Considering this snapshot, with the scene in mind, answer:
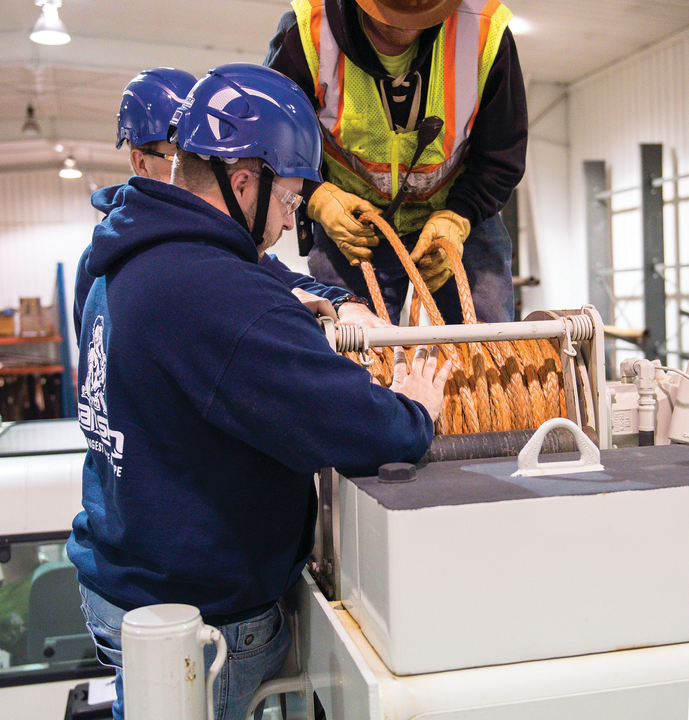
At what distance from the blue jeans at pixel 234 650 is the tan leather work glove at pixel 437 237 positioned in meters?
1.00

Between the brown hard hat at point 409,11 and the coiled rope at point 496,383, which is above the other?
the brown hard hat at point 409,11

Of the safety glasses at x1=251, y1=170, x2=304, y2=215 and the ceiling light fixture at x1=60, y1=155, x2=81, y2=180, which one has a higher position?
the ceiling light fixture at x1=60, y1=155, x2=81, y2=180

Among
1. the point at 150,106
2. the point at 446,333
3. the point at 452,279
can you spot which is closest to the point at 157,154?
the point at 150,106

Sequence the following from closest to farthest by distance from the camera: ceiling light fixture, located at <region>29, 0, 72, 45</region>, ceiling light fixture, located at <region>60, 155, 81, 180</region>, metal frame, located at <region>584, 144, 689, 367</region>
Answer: ceiling light fixture, located at <region>29, 0, 72, 45</region>, metal frame, located at <region>584, 144, 689, 367</region>, ceiling light fixture, located at <region>60, 155, 81, 180</region>

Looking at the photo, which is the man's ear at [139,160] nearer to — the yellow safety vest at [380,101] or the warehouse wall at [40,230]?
the yellow safety vest at [380,101]

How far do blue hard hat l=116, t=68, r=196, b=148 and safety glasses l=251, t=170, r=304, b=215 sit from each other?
1.15 meters

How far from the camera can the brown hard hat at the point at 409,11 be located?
5.76ft

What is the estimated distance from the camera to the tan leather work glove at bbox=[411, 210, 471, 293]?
6.27 feet

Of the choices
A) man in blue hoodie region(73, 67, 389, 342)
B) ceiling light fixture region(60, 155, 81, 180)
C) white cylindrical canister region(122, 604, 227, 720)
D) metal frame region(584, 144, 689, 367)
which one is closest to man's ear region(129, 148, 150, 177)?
man in blue hoodie region(73, 67, 389, 342)

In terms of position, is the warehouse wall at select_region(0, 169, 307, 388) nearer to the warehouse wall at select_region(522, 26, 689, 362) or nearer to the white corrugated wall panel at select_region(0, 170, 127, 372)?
the white corrugated wall panel at select_region(0, 170, 127, 372)

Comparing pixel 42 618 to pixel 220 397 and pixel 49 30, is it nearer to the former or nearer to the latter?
pixel 220 397

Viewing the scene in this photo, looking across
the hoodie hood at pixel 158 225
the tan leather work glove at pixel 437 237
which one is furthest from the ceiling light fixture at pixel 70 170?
the hoodie hood at pixel 158 225

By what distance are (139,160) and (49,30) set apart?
4362mm

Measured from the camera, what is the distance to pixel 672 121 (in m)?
9.23
